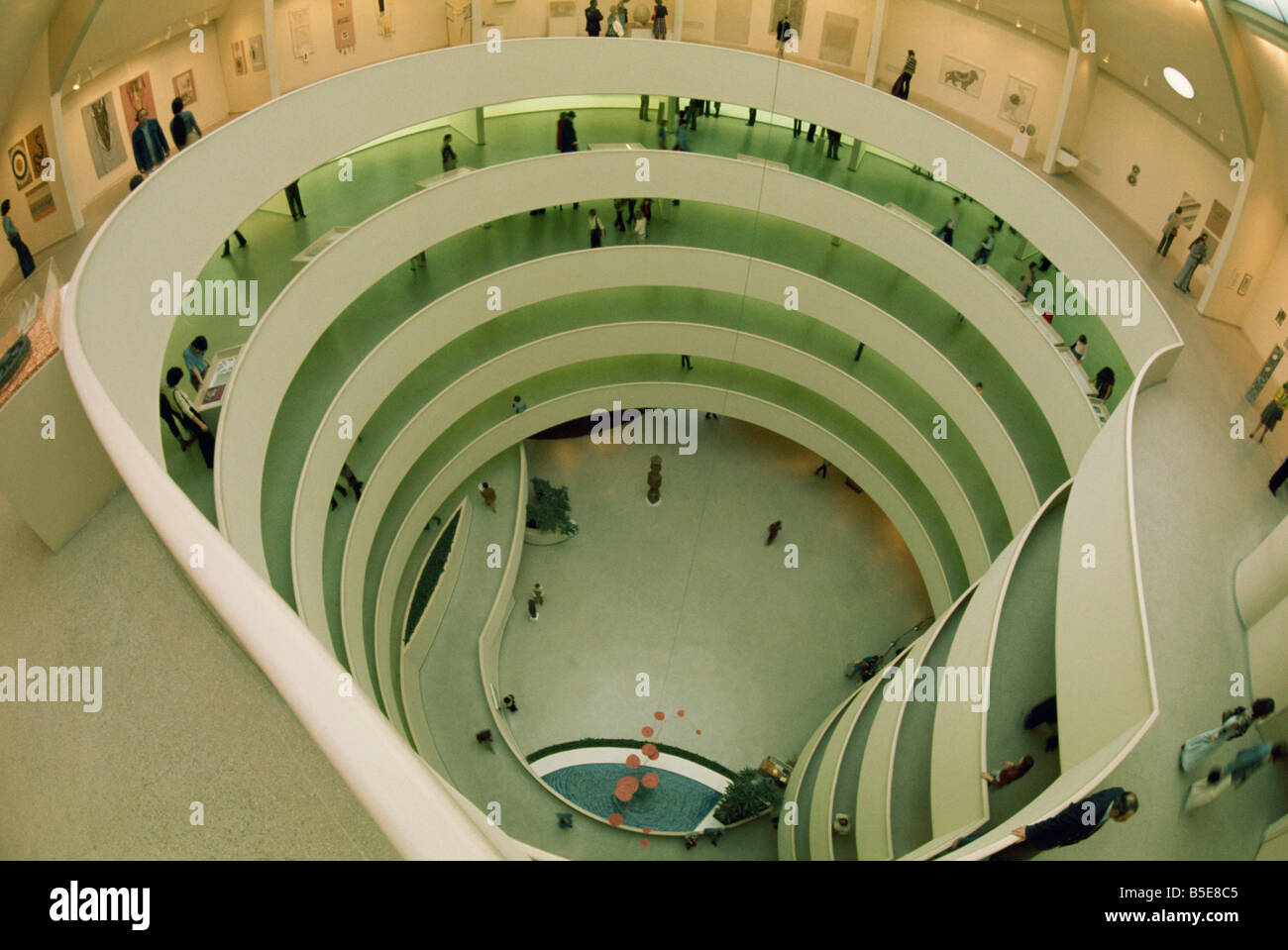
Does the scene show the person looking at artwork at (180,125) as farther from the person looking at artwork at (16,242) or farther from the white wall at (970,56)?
the white wall at (970,56)

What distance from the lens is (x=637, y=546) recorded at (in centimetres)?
1980

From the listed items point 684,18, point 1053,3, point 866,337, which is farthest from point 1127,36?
point 684,18

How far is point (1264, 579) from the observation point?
25.8ft

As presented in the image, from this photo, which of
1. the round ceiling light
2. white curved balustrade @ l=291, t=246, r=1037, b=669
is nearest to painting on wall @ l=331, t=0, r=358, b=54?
white curved balustrade @ l=291, t=246, r=1037, b=669

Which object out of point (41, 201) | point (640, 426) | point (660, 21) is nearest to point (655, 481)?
point (640, 426)

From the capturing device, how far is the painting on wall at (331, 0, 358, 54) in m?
15.8

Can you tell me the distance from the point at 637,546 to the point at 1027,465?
9171 millimetres

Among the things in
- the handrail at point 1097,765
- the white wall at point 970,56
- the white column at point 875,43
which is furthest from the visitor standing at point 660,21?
the handrail at point 1097,765

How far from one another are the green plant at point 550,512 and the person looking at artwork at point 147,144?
10369 millimetres

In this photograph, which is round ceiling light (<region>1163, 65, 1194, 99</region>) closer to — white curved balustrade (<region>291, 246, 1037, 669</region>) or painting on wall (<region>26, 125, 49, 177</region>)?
white curved balustrade (<region>291, 246, 1037, 669</region>)

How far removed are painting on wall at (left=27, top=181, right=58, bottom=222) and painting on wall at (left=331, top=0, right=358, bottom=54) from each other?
7140mm

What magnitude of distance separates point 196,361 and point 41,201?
126 inches
